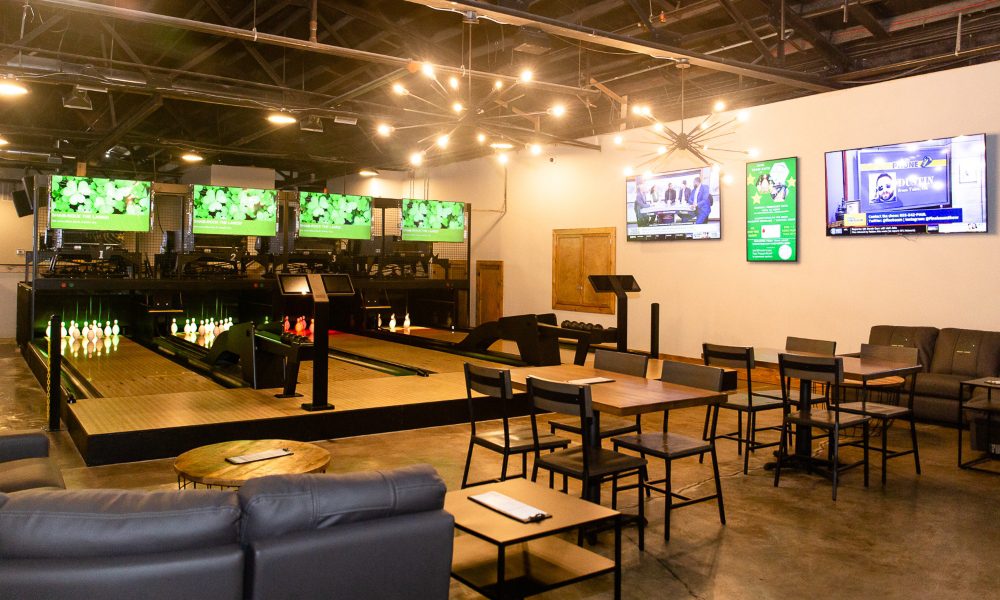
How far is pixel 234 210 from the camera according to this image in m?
12.9

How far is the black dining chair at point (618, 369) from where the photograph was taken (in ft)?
17.6

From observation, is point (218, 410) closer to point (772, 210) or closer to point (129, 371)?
point (129, 371)

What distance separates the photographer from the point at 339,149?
1748cm

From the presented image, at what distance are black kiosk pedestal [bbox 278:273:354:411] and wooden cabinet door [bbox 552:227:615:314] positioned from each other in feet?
23.4

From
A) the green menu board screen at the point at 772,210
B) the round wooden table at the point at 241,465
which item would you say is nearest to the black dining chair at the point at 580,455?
the round wooden table at the point at 241,465

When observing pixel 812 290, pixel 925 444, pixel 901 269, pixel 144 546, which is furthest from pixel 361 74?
pixel 144 546

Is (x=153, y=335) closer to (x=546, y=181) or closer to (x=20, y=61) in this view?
(x=20, y=61)

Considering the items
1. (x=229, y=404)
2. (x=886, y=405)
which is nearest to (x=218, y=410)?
(x=229, y=404)

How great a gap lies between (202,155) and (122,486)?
11901mm

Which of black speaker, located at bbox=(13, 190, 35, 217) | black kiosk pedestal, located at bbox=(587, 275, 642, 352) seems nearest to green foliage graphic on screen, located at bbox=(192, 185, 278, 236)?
black speaker, located at bbox=(13, 190, 35, 217)

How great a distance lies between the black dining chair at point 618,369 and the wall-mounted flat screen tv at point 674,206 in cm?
632

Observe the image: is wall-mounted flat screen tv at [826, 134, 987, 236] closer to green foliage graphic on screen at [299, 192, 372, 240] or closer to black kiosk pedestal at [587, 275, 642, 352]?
black kiosk pedestal at [587, 275, 642, 352]

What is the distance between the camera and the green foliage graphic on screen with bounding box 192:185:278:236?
1259cm

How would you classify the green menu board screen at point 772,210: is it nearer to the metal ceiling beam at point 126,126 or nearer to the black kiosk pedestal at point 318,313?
the black kiosk pedestal at point 318,313
